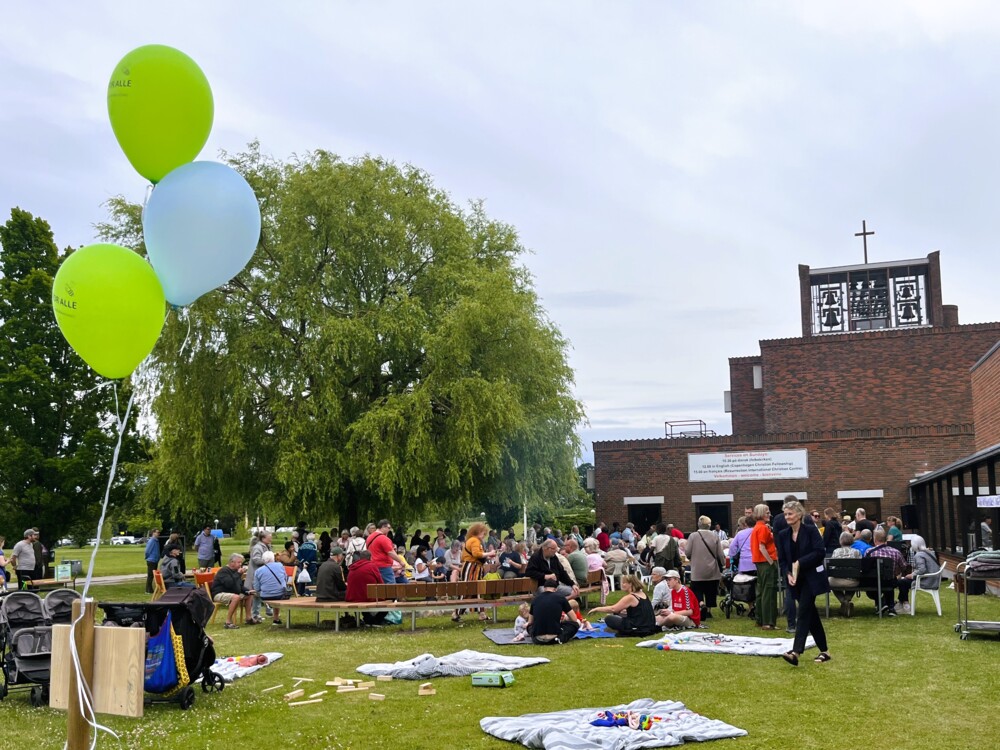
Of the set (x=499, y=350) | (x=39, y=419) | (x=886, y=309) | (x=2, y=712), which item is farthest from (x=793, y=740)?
(x=886, y=309)

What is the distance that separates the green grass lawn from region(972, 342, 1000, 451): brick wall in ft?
43.6

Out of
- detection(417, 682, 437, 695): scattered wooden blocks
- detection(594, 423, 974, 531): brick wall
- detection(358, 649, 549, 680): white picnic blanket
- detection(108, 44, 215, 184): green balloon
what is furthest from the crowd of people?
detection(594, 423, 974, 531): brick wall

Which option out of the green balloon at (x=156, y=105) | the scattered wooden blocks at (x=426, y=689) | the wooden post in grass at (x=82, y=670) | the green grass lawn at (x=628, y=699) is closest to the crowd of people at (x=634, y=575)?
the green grass lawn at (x=628, y=699)

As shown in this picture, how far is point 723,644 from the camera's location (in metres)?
11.8

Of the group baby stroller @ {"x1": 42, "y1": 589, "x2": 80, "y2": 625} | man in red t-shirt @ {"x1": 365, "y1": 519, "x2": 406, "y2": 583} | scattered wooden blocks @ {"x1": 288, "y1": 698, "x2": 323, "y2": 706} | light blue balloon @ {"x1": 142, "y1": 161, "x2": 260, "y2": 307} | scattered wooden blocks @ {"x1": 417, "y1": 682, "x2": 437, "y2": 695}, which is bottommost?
scattered wooden blocks @ {"x1": 288, "y1": 698, "x2": 323, "y2": 706}

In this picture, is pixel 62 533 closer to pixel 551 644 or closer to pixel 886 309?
pixel 551 644

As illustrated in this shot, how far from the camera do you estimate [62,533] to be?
2783cm

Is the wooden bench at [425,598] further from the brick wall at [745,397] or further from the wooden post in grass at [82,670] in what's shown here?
the brick wall at [745,397]

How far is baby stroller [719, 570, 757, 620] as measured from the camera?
14.5 meters

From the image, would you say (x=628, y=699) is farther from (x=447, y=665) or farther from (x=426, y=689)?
(x=447, y=665)

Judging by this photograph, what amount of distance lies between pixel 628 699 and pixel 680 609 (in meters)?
5.13

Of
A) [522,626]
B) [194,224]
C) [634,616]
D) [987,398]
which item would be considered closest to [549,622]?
[522,626]

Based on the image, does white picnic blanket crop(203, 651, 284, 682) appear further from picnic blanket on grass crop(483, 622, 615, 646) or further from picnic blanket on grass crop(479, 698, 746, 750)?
picnic blanket on grass crop(479, 698, 746, 750)

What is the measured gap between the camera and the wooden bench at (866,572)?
14.2m
